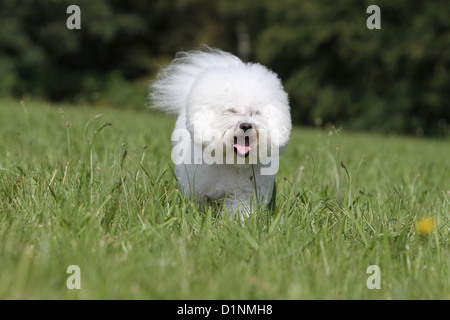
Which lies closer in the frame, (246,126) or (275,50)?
(246,126)

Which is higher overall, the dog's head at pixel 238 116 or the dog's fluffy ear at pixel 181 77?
the dog's fluffy ear at pixel 181 77

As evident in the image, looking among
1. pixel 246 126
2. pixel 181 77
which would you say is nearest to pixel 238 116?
pixel 246 126

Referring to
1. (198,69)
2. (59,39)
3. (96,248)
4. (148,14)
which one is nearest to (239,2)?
(148,14)

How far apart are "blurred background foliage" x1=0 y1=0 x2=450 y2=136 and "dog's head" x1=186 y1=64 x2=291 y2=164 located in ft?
52.1

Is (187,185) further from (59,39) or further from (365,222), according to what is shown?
(59,39)

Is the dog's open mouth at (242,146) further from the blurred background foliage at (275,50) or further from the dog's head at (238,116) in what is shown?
the blurred background foliage at (275,50)

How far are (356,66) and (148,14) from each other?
1028cm

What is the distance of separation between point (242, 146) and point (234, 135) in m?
0.07

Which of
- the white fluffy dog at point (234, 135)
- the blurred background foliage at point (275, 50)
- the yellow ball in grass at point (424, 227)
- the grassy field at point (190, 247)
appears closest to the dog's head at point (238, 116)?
the white fluffy dog at point (234, 135)

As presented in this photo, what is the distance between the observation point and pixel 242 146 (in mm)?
2615

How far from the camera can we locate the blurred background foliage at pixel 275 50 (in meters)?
19.6

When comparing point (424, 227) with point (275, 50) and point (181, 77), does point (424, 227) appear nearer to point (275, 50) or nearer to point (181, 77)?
point (181, 77)

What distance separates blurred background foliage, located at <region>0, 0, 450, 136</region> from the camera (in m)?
19.6
